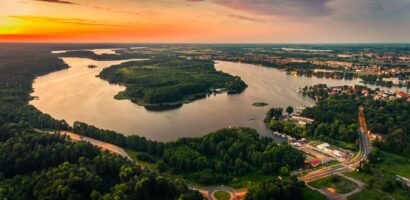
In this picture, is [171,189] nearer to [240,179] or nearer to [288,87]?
[240,179]

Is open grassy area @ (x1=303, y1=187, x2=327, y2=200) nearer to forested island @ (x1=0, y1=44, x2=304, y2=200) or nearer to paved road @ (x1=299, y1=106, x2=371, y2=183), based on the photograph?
paved road @ (x1=299, y1=106, x2=371, y2=183)

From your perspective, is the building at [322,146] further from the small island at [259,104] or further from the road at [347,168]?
the small island at [259,104]

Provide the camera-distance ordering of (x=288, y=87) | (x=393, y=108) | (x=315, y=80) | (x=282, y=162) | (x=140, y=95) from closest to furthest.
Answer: (x=282, y=162), (x=393, y=108), (x=140, y=95), (x=288, y=87), (x=315, y=80)

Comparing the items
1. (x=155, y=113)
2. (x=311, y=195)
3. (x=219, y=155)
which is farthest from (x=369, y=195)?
(x=155, y=113)

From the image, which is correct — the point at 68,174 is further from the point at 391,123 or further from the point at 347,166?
the point at 391,123

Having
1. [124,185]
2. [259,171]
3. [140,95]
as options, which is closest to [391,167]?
[259,171]

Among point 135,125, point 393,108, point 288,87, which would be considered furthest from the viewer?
point 288,87

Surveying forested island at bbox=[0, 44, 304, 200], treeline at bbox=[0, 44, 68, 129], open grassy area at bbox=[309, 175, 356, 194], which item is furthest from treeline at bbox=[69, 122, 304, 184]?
treeline at bbox=[0, 44, 68, 129]
